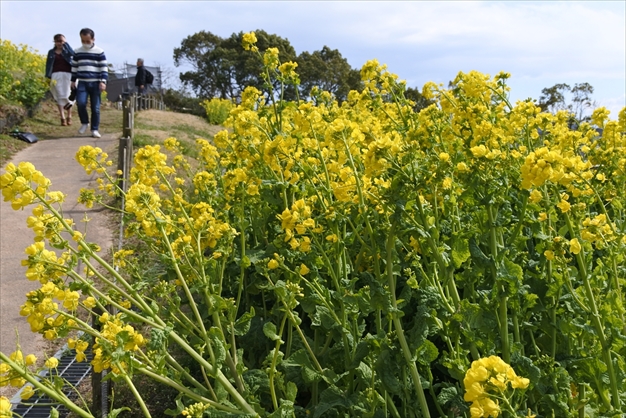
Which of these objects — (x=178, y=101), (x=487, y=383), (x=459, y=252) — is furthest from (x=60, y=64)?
(x=178, y=101)

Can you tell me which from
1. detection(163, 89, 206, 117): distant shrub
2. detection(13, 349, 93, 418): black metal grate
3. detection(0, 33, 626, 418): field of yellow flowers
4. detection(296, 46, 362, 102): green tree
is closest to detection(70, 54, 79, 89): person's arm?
detection(13, 349, 93, 418): black metal grate

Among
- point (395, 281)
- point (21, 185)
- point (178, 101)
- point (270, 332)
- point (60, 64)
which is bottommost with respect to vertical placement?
point (270, 332)

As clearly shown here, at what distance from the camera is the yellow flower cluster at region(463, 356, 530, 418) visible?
51.6 inches

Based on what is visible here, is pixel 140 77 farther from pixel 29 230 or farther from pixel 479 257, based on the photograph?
pixel 479 257

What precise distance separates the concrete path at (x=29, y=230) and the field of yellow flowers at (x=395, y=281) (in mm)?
1939

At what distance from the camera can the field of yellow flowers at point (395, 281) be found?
196 centimetres

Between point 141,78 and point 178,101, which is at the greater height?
point 141,78

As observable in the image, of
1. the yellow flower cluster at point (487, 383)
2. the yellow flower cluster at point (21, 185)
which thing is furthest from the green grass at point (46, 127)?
A: the yellow flower cluster at point (487, 383)

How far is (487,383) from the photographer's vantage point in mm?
1340

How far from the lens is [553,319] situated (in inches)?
93.7

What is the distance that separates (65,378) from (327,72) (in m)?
34.5

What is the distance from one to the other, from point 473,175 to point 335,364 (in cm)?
107

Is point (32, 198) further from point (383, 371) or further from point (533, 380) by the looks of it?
point (533, 380)

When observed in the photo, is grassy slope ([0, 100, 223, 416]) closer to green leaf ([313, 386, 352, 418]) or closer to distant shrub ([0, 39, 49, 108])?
distant shrub ([0, 39, 49, 108])
